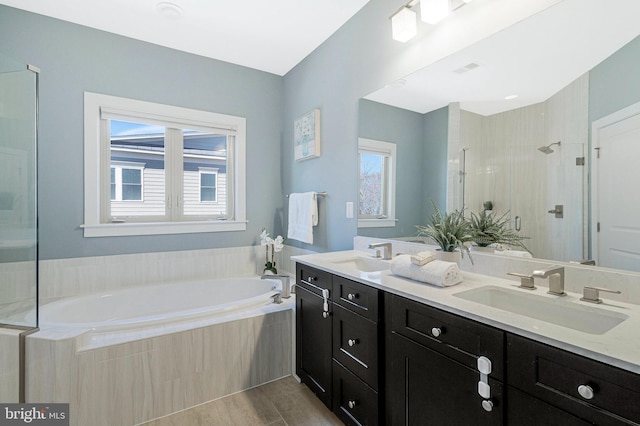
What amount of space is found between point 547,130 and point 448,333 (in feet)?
3.12

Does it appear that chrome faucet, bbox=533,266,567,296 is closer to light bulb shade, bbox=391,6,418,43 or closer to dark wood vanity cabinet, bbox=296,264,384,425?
dark wood vanity cabinet, bbox=296,264,384,425

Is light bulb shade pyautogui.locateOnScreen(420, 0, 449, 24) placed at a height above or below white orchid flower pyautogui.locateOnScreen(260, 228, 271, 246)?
above

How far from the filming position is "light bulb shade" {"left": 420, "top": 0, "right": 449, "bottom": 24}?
1.52 m

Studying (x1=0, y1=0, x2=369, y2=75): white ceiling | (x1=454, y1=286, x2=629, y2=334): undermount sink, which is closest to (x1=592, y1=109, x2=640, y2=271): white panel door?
(x1=454, y1=286, x2=629, y2=334): undermount sink

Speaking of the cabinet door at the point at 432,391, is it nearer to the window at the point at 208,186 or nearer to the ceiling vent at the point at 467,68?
the ceiling vent at the point at 467,68

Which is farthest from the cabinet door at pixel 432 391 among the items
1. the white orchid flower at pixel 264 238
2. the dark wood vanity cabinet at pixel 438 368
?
the white orchid flower at pixel 264 238

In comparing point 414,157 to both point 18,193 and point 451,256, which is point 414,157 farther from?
point 18,193

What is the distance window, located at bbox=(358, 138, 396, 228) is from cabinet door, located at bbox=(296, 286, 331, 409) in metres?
0.69

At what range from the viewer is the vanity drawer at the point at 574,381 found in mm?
682

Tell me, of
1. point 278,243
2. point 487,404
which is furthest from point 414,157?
point 278,243

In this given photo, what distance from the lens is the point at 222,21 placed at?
233cm

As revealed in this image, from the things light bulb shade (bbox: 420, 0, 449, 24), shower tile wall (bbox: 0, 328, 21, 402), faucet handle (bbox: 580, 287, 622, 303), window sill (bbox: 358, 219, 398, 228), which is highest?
light bulb shade (bbox: 420, 0, 449, 24)

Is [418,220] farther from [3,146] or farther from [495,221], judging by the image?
[3,146]

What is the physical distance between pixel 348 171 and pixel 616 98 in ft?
4.94
